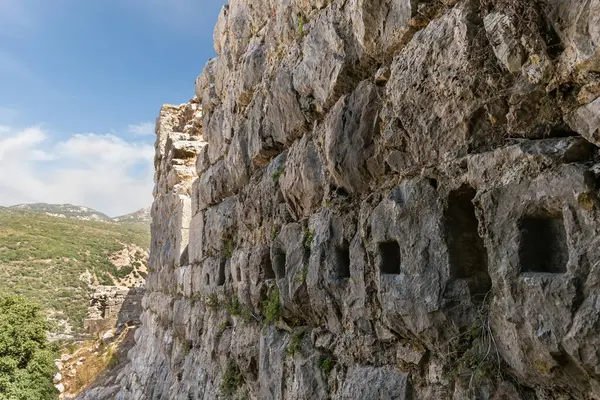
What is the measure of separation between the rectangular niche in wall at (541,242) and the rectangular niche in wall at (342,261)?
111cm

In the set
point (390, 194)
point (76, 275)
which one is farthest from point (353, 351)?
point (76, 275)

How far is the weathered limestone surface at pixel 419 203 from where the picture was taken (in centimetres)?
135

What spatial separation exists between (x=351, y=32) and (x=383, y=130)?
65 cm

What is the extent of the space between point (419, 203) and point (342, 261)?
0.75 m

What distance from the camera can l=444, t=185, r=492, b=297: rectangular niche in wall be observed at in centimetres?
169

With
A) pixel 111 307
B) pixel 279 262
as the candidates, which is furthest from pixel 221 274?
pixel 111 307

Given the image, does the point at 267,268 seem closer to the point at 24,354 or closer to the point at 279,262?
the point at 279,262

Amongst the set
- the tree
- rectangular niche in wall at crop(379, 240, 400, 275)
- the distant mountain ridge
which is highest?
the distant mountain ridge

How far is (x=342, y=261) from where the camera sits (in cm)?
250

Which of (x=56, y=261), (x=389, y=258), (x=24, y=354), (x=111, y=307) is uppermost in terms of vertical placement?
(x=56, y=261)

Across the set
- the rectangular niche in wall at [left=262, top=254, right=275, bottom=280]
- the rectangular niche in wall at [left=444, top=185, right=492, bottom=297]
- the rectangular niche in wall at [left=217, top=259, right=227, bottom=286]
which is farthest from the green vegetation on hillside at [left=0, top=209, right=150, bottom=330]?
the rectangular niche in wall at [left=444, top=185, right=492, bottom=297]

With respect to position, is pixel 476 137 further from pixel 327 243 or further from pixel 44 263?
pixel 44 263

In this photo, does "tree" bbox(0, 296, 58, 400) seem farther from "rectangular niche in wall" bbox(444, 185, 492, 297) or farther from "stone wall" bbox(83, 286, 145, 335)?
"rectangular niche in wall" bbox(444, 185, 492, 297)

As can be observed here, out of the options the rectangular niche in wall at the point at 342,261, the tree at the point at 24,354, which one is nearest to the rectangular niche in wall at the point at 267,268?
the rectangular niche in wall at the point at 342,261
